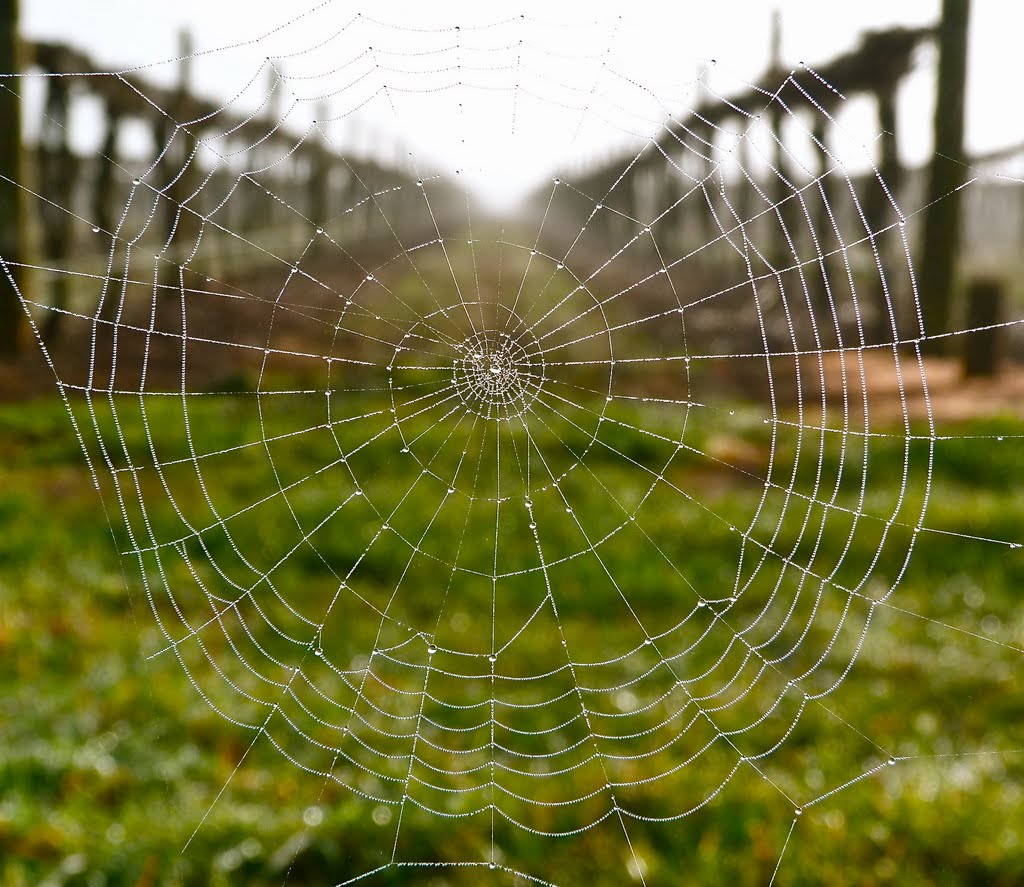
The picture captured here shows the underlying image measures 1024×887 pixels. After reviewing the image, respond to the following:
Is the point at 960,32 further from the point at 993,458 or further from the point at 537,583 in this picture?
the point at 537,583

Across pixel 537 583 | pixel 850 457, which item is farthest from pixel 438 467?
pixel 850 457

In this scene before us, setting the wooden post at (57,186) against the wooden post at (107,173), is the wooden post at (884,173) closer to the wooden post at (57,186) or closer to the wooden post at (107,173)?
the wooden post at (57,186)

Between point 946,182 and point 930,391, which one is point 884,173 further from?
point 930,391

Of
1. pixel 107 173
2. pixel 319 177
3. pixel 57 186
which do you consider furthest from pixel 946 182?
pixel 319 177

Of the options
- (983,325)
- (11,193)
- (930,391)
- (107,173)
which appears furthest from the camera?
(107,173)

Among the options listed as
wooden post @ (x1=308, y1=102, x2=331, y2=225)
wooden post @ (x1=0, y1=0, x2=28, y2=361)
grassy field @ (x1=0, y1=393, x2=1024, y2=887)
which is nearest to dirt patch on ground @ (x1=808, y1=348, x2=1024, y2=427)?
grassy field @ (x1=0, y1=393, x2=1024, y2=887)

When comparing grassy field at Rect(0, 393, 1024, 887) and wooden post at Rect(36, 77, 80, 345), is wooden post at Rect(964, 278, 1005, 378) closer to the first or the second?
grassy field at Rect(0, 393, 1024, 887)

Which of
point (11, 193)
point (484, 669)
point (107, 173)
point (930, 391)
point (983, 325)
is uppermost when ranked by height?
point (107, 173)
